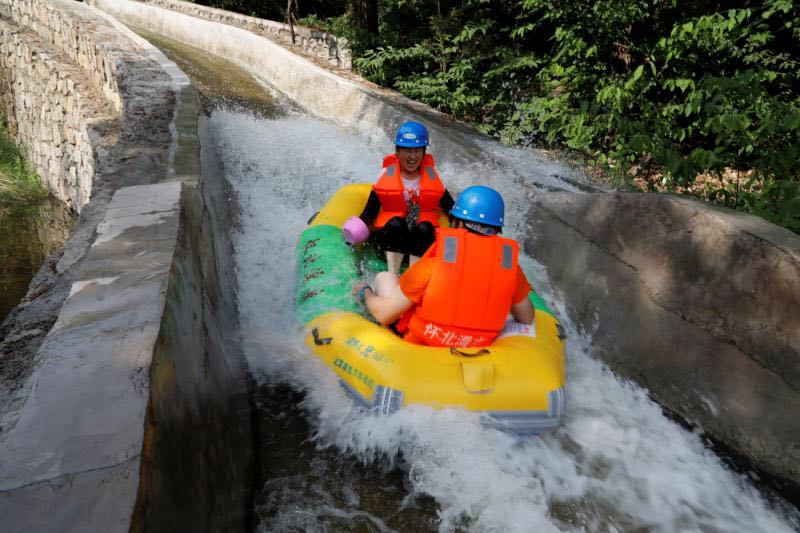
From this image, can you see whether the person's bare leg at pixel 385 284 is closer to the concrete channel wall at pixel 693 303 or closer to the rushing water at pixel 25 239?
the concrete channel wall at pixel 693 303

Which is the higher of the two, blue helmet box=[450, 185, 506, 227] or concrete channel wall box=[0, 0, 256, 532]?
blue helmet box=[450, 185, 506, 227]

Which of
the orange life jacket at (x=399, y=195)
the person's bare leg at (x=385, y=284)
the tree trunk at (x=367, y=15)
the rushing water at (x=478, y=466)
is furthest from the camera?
the tree trunk at (x=367, y=15)

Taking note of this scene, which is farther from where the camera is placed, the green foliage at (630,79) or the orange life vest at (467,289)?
the green foliage at (630,79)

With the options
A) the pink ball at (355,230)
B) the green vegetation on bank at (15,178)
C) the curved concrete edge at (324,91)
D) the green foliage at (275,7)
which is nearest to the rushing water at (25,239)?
the green vegetation on bank at (15,178)

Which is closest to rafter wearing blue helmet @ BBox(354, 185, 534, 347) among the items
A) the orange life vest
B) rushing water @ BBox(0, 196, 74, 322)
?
the orange life vest

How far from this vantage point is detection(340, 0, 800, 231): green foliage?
4.45 meters

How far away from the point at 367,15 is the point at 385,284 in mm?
8996

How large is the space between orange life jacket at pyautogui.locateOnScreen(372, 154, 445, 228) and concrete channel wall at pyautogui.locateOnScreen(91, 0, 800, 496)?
953mm

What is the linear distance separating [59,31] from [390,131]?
866cm

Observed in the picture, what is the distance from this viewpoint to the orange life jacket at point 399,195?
432 cm

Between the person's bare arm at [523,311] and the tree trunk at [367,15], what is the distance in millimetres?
9093

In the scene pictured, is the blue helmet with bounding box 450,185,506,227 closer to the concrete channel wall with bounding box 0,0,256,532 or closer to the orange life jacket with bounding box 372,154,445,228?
the orange life jacket with bounding box 372,154,445,228

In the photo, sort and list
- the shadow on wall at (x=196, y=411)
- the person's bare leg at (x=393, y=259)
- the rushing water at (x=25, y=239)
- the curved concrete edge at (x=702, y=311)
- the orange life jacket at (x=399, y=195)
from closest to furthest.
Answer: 1. the shadow on wall at (x=196, y=411)
2. the curved concrete edge at (x=702, y=311)
3. the person's bare leg at (x=393, y=259)
4. the orange life jacket at (x=399, y=195)
5. the rushing water at (x=25, y=239)

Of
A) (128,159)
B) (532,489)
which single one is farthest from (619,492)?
(128,159)
